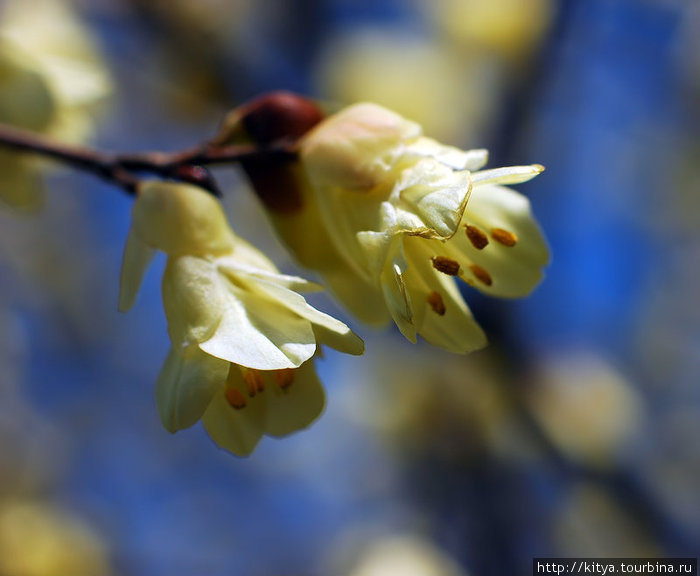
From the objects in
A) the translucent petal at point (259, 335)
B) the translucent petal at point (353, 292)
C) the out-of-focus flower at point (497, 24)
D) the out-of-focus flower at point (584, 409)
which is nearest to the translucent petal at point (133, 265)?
the translucent petal at point (259, 335)

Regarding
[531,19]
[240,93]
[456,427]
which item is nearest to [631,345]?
[456,427]

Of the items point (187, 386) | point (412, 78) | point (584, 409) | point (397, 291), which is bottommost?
point (584, 409)

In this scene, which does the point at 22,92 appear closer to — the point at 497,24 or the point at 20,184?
the point at 20,184

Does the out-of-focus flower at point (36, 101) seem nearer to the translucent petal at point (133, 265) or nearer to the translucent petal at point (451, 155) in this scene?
the translucent petal at point (133, 265)

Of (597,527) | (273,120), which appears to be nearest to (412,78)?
(597,527)

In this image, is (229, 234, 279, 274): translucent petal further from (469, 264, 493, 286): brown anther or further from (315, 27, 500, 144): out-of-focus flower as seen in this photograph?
(315, 27, 500, 144): out-of-focus flower

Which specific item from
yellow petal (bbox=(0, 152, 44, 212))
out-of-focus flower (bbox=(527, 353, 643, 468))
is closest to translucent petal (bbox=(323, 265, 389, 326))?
yellow petal (bbox=(0, 152, 44, 212))

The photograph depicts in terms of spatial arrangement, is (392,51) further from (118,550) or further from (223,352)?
(223,352)
